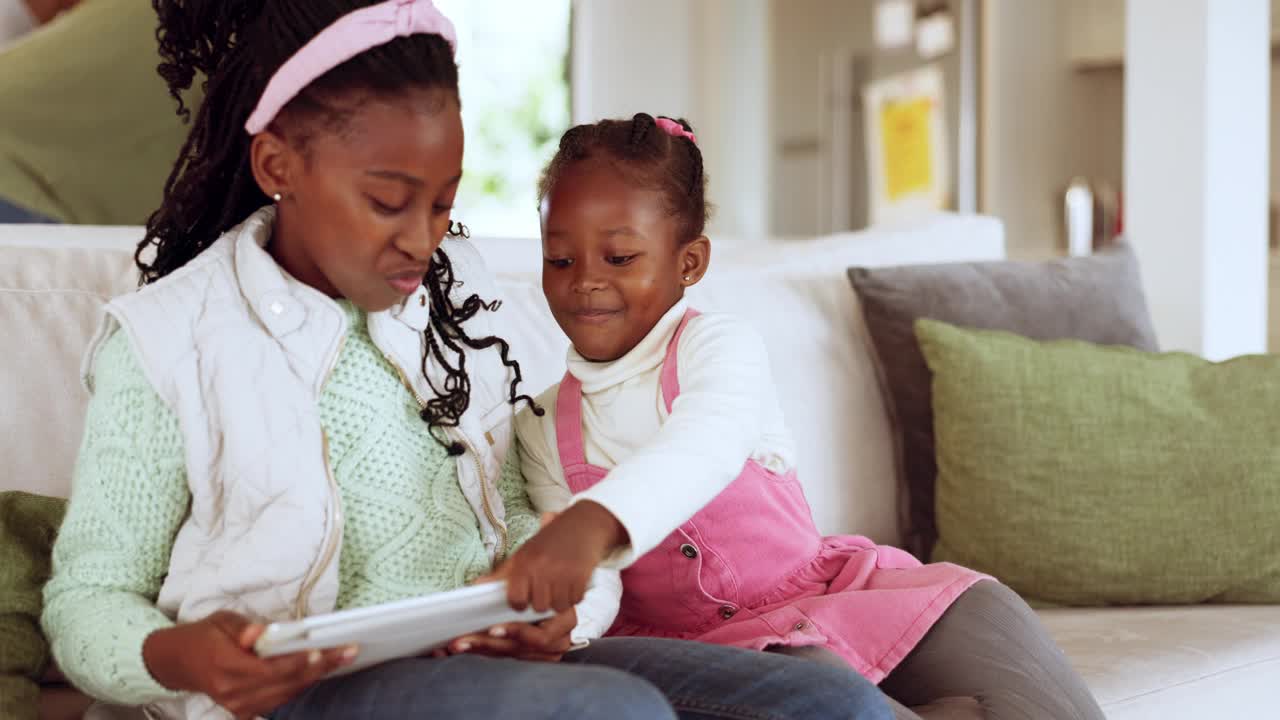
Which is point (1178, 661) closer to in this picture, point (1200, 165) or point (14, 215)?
point (1200, 165)

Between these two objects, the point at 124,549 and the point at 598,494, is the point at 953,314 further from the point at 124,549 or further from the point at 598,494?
→ the point at 124,549

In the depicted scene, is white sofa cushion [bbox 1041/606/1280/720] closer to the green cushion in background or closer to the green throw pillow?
the green throw pillow

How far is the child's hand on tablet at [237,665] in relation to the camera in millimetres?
856

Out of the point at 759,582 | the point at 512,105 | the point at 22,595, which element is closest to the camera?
the point at 22,595

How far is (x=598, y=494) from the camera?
1.00 m

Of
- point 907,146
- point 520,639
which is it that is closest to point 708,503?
point 520,639

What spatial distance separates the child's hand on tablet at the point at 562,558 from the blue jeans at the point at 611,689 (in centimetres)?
5

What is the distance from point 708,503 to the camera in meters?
1.24

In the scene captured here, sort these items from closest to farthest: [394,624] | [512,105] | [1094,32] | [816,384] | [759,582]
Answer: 1. [394,624]
2. [759,582]
3. [816,384]
4. [1094,32]
5. [512,105]

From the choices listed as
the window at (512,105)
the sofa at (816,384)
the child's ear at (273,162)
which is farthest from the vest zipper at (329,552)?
the window at (512,105)

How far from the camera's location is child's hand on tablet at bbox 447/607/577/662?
1008mm

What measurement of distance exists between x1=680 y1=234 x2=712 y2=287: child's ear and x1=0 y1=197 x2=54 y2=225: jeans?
110 cm

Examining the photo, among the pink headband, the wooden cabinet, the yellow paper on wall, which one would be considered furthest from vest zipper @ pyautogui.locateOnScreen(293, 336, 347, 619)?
the yellow paper on wall

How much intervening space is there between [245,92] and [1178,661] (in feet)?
3.90
